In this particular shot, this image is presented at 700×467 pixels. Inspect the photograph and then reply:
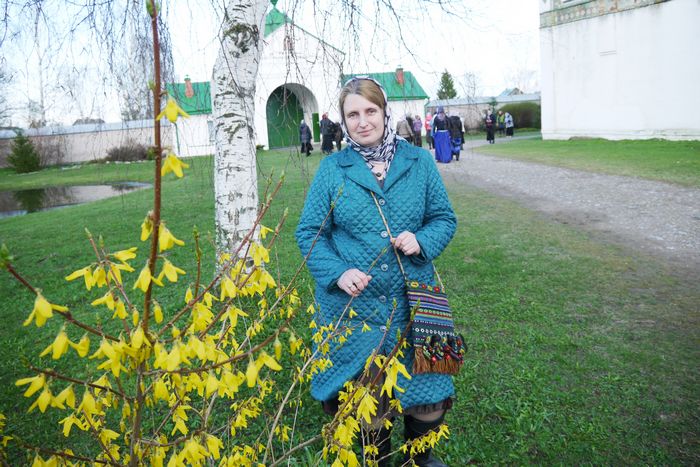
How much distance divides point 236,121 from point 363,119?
260cm

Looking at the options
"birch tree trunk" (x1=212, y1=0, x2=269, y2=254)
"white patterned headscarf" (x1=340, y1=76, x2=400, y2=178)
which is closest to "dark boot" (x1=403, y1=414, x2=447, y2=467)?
"white patterned headscarf" (x1=340, y1=76, x2=400, y2=178)

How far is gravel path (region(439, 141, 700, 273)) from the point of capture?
21.4ft

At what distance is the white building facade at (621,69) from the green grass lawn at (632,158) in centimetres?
109

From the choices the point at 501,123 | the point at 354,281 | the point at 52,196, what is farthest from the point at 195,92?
the point at 501,123

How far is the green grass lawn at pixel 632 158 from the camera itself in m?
11.8

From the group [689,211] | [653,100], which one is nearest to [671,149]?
[653,100]

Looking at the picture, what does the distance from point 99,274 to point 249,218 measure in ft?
12.6

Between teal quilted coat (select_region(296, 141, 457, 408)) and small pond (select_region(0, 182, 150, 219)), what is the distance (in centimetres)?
1422

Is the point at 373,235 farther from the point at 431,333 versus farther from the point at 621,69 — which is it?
the point at 621,69

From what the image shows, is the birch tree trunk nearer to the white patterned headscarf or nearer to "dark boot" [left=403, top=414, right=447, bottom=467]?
the white patterned headscarf

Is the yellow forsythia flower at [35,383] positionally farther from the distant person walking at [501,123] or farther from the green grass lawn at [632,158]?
the distant person walking at [501,123]

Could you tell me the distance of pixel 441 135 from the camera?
1600 cm

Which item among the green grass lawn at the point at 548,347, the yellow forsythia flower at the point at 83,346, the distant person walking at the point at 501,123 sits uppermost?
the distant person walking at the point at 501,123

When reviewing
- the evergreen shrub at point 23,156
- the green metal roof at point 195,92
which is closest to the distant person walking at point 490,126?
the green metal roof at point 195,92
